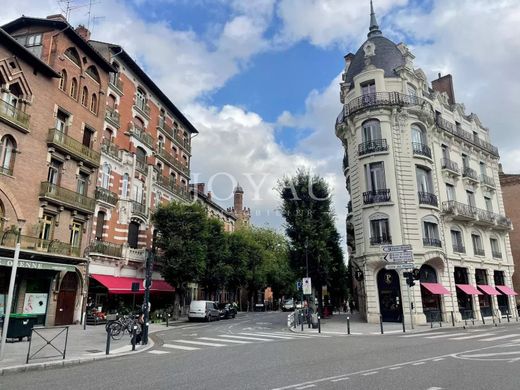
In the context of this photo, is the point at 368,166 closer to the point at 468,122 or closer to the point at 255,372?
the point at 468,122

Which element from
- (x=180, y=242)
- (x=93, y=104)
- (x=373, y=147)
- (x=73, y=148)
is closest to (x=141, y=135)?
(x=93, y=104)

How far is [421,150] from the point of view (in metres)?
28.5

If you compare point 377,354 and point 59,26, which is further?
point 59,26

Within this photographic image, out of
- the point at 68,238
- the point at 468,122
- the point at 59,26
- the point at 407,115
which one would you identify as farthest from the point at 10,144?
the point at 468,122

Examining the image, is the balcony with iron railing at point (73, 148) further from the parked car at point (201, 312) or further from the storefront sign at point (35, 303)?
the parked car at point (201, 312)

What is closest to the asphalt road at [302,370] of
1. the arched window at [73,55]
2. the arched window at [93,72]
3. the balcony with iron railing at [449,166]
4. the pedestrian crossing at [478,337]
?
the pedestrian crossing at [478,337]

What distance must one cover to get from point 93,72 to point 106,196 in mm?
8637

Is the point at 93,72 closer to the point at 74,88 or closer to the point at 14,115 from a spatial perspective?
the point at 74,88

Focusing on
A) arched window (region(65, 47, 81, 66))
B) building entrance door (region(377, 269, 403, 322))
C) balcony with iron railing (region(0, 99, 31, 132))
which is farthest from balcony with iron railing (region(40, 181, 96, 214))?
building entrance door (region(377, 269, 403, 322))

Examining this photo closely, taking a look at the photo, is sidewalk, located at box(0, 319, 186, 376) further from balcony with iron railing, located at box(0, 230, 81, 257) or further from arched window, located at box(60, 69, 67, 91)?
arched window, located at box(60, 69, 67, 91)

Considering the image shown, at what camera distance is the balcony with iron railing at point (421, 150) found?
92.0 feet

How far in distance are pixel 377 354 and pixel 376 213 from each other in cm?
1657

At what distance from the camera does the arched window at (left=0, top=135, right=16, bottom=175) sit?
19719 millimetres

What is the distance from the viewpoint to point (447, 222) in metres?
28.9
